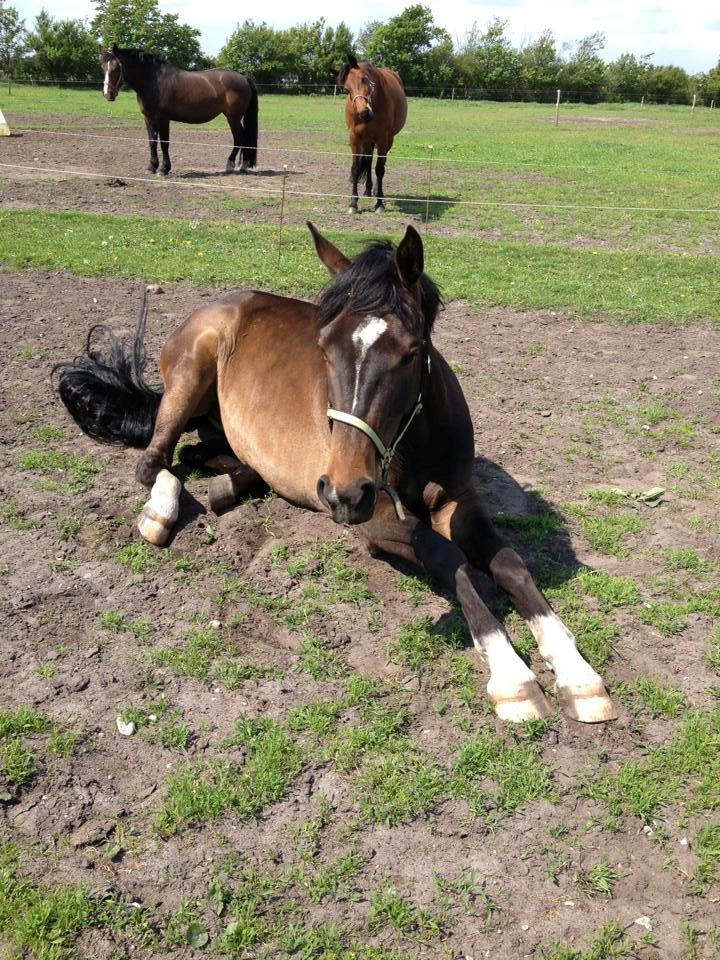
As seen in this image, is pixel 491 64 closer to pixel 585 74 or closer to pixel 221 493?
pixel 585 74

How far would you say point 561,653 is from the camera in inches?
135

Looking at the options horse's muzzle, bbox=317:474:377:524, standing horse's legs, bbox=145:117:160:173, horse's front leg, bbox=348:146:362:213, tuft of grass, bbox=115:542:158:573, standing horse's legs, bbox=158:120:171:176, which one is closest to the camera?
horse's muzzle, bbox=317:474:377:524

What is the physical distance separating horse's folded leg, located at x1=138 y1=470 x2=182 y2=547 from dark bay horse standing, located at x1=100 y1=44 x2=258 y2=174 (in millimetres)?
13714

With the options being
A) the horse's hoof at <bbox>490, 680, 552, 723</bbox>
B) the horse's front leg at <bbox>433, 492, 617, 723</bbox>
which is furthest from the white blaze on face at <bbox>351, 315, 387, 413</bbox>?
the horse's hoof at <bbox>490, 680, 552, 723</bbox>

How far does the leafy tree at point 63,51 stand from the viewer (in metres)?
59.0

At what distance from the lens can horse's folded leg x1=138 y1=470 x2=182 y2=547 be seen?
4512 millimetres

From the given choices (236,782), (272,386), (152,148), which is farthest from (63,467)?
(152,148)

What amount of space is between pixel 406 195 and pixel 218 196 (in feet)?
11.9

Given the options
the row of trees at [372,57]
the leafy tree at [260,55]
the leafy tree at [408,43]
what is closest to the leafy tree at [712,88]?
the row of trees at [372,57]

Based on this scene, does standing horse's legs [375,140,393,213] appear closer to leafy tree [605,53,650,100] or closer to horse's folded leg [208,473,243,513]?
horse's folded leg [208,473,243,513]

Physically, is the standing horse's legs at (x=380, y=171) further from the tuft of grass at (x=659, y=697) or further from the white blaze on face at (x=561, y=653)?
the tuft of grass at (x=659, y=697)

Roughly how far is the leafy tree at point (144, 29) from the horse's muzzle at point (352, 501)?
7268 centimetres

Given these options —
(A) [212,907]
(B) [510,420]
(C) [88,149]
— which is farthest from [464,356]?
(C) [88,149]

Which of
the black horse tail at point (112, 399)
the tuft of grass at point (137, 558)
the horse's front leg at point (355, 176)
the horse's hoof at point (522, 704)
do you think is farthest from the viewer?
the horse's front leg at point (355, 176)
